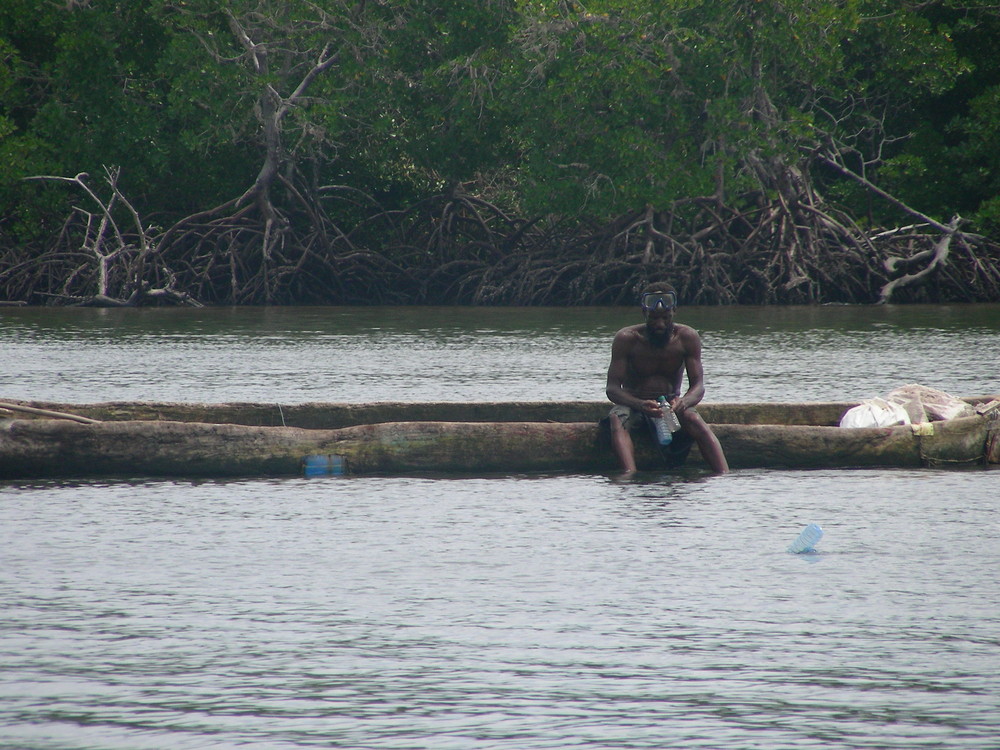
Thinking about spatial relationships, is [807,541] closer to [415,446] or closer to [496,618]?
[496,618]

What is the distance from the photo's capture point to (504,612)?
566 cm

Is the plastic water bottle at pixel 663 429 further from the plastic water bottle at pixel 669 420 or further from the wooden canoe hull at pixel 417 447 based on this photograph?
the wooden canoe hull at pixel 417 447

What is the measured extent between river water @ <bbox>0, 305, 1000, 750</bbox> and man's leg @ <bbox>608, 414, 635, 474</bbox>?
0.47 feet

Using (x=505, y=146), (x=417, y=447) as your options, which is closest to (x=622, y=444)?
(x=417, y=447)

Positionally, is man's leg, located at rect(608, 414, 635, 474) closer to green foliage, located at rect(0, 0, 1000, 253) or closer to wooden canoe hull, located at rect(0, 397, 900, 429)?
wooden canoe hull, located at rect(0, 397, 900, 429)

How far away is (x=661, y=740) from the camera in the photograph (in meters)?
4.27

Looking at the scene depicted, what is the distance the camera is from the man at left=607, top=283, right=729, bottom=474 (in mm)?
9016

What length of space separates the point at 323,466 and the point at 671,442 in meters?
1.90

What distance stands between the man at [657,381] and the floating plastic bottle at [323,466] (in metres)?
1.49

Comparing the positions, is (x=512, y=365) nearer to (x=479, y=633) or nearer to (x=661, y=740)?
(x=479, y=633)

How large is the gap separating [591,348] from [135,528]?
1152cm

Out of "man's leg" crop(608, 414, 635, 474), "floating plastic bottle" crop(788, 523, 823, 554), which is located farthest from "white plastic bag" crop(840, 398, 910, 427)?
"floating plastic bottle" crop(788, 523, 823, 554)

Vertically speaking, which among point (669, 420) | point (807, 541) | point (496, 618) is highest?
point (669, 420)

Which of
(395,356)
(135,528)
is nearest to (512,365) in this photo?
(395,356)
